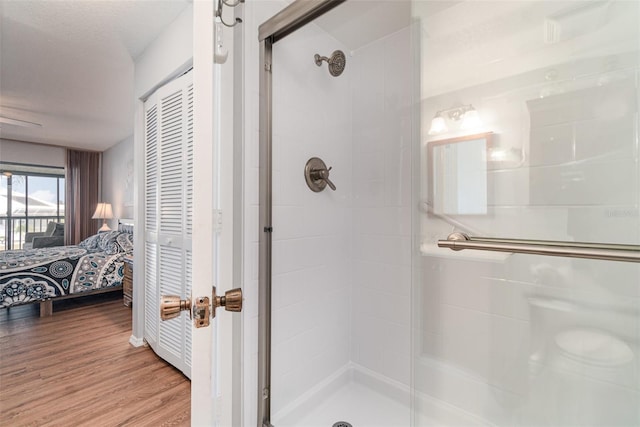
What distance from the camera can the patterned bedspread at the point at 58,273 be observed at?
2788 mm

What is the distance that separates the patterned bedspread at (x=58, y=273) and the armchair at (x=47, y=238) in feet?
7.35

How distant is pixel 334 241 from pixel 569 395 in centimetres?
115

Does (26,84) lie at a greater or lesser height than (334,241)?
greater

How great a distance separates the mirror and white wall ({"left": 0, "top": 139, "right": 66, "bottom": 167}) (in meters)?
6.95

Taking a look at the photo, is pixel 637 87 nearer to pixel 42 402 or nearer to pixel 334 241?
pixel 334 241

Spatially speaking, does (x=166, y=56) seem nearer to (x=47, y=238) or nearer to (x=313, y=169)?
(x=313, y=169)

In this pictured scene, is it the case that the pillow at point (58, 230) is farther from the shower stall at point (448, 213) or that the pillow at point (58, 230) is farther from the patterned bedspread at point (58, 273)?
the shower stall at point (448, 213)

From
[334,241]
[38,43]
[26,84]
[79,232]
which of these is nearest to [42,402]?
[334,241]

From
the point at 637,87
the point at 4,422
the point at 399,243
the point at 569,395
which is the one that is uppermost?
the point at 637,87

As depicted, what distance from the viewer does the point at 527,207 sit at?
1123mm

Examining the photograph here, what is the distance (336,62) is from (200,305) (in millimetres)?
1447

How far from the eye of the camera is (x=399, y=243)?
1557 mm

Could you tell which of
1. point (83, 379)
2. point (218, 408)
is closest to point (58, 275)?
point (83, 379)

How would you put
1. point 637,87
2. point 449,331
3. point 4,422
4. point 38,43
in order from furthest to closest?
point 38,43 → point 4,422 → point 449,331 → point 637,87
